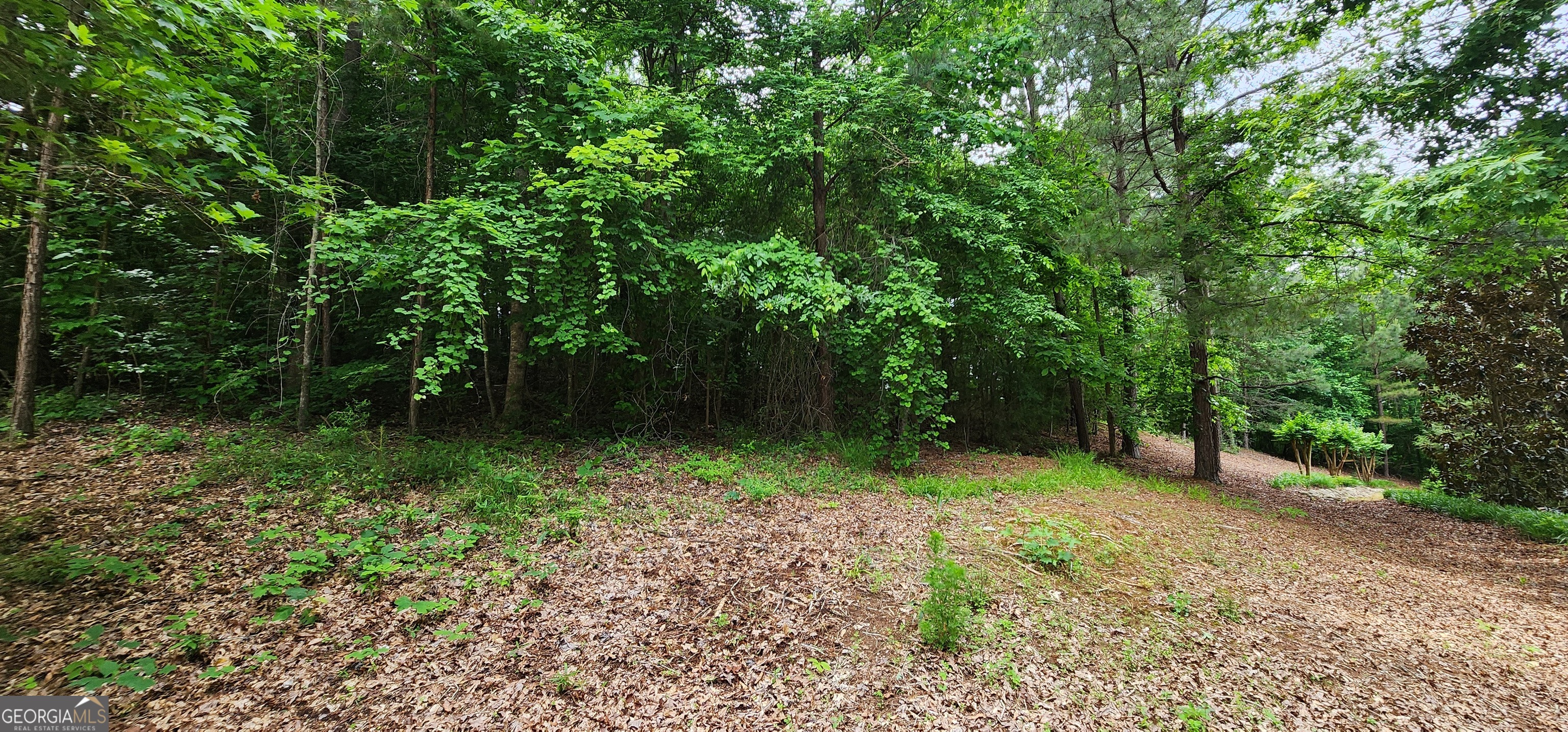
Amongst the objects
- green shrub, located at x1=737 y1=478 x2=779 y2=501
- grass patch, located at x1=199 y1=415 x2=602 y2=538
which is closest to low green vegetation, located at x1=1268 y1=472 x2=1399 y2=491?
green shrub, located at x1=737 y1=478 x2=779 y2=501

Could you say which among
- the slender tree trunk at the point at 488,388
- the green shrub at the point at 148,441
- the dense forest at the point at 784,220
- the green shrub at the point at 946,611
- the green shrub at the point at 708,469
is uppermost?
the dense forest at the point at 784,220

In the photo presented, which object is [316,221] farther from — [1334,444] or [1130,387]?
[1334,444]

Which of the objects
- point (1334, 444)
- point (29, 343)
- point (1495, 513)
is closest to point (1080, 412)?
point (1495, 513)

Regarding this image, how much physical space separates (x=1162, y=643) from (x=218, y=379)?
1056 centimetres

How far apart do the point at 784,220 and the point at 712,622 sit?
7122 mm

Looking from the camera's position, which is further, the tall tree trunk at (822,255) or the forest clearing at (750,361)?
the tall tree trunk at (822,255)

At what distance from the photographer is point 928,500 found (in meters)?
6.59

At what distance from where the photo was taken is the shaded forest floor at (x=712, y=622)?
290 cm

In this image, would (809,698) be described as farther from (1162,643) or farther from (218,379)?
(218,379)

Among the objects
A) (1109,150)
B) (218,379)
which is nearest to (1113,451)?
(1109,150)

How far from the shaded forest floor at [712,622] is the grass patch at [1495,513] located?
2.34m

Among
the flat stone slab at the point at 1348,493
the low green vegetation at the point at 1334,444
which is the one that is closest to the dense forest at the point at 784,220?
the flat stone slab at the point at 1348,493

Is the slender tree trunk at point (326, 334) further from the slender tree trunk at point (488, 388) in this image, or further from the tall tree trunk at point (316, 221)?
the slender tree trunk at point (488, 388)

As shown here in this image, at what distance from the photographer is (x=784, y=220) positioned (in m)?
9.27
